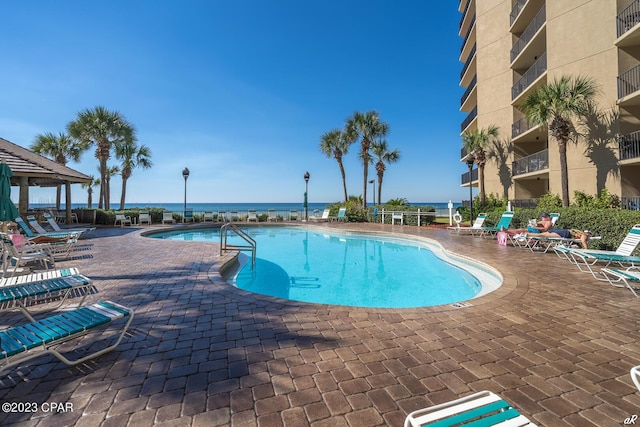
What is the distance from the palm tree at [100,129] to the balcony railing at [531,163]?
25.7 m

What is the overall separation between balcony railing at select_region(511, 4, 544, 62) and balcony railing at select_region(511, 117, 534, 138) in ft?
13.1

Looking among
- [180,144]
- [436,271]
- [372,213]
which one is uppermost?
[180,144]

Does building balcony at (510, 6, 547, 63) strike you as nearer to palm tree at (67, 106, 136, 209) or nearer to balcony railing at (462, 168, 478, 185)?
balcony railing at (462, 168, 478, 185)

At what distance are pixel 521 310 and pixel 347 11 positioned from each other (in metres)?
15.5

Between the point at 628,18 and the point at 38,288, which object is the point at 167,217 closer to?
the point at 38,288

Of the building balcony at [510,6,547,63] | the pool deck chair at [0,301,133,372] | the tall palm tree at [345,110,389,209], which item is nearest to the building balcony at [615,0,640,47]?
the building balcony at [510,6,547,63]

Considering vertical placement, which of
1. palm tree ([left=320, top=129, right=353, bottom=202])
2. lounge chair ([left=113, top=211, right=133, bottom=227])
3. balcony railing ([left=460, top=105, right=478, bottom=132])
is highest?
balcony railing ([left=460, top=105, right=478, bottom=132])

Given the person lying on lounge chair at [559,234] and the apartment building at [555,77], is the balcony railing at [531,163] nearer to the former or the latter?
the apartment building at [555,77]

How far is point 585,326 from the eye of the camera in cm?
318

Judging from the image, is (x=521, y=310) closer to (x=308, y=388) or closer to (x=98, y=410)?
(x=308, y=388)

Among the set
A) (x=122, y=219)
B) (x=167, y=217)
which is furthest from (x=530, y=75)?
(x=122, y=219)

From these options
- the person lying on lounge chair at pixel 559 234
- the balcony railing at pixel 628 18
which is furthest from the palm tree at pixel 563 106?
the person lying on lounge chair at pixel 559 234

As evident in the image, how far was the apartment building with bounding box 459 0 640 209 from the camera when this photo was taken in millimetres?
10977

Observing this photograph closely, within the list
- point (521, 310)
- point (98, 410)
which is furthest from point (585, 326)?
point (98, 410)
